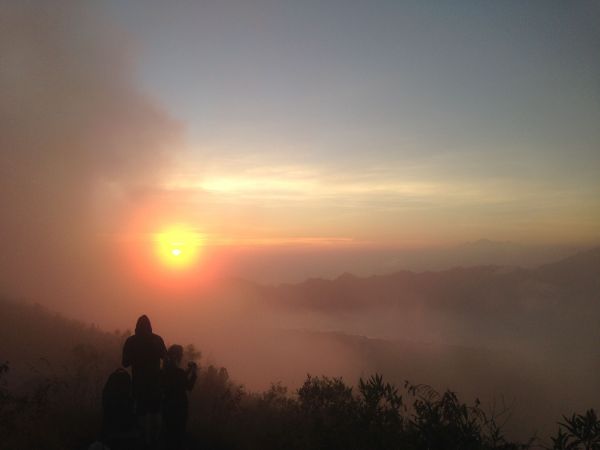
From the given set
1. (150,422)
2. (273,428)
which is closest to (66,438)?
(150,422)

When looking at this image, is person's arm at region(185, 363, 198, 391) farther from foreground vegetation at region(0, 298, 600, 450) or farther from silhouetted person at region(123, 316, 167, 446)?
foreground vegetation at region(0, 298, 600, 450)

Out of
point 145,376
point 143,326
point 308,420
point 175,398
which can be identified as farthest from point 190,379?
point 308,420

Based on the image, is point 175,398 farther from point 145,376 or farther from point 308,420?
point 308,420

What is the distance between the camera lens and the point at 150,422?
782cm

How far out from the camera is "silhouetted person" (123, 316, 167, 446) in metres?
7.73

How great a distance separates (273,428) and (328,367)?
6381 centimetres

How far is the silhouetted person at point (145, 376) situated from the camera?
7.73 meters

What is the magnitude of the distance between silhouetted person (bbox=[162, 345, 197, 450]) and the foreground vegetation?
124cm

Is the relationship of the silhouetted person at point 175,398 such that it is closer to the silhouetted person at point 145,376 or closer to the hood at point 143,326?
the silhouetted person at point 145,376

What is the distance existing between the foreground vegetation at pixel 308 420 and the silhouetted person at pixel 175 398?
1.24 metres

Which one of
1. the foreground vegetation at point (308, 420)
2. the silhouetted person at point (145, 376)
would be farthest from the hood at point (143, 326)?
the foreground vegetation at point (308, 420)

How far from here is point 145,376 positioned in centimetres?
781

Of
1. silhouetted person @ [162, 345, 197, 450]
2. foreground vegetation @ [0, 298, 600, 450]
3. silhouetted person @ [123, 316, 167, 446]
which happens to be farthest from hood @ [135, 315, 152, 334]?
foreground vegetation @ [0, 298, 600, 450]

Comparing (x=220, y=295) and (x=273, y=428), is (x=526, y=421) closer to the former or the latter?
(x=273, y=428)
